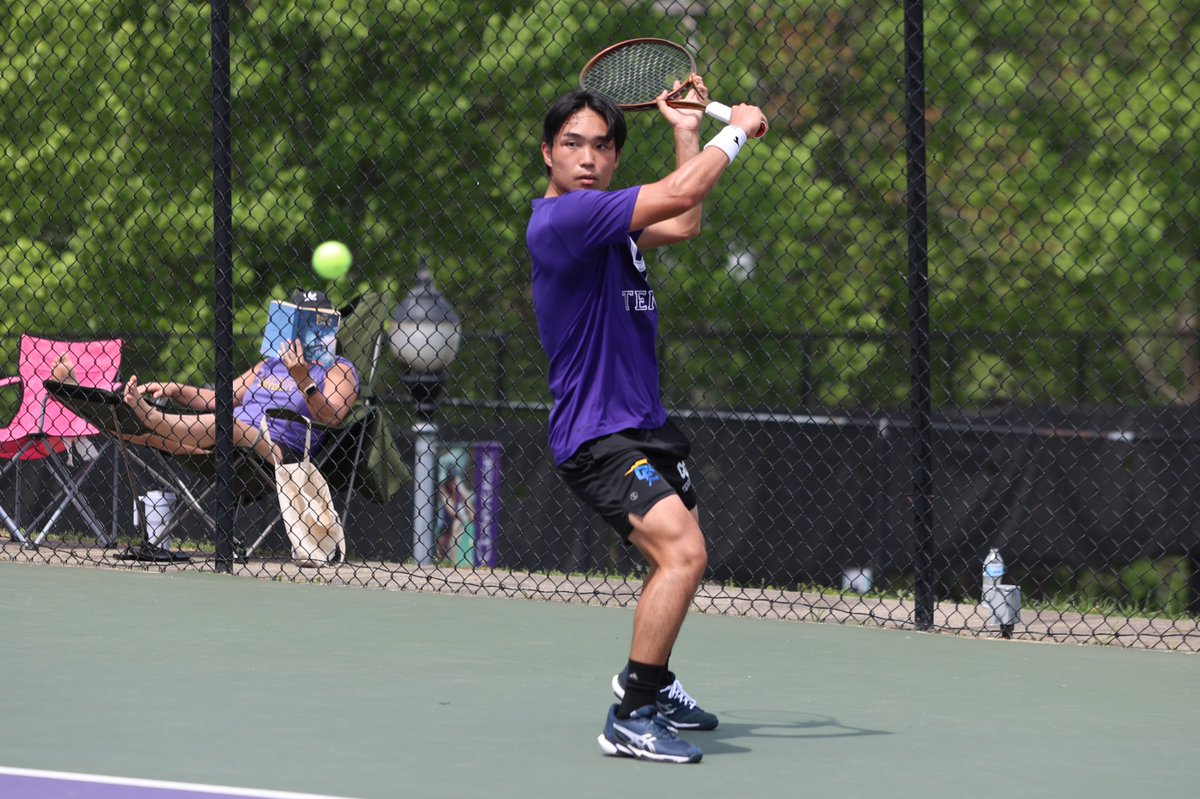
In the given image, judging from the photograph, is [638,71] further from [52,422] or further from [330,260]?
[330,260]

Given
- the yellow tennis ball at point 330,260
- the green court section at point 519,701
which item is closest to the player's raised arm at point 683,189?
the green court section at point 519,701

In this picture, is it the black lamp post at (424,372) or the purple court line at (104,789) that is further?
the black lamp post at (424,372)

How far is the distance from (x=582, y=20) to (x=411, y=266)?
200 cm

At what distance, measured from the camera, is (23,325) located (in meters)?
12.1

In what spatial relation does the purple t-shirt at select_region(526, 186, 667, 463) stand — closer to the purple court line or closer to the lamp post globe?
the purple court line

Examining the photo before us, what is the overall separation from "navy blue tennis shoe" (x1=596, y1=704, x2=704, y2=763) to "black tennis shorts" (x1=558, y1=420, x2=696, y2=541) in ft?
1.45

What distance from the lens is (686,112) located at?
4.79 meters

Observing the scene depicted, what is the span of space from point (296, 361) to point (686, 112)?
3.87 meters

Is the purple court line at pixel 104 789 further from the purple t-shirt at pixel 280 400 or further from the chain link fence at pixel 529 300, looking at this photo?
the purple t-shirt at pixel 280 400

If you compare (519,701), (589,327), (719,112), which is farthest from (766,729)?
(719,112)

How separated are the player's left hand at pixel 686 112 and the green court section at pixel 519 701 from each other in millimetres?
1517

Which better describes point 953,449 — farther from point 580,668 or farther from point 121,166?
point 121,166

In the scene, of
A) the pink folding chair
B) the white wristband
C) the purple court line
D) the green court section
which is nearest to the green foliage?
the pink folding chair

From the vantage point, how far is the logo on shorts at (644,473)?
4.40m
